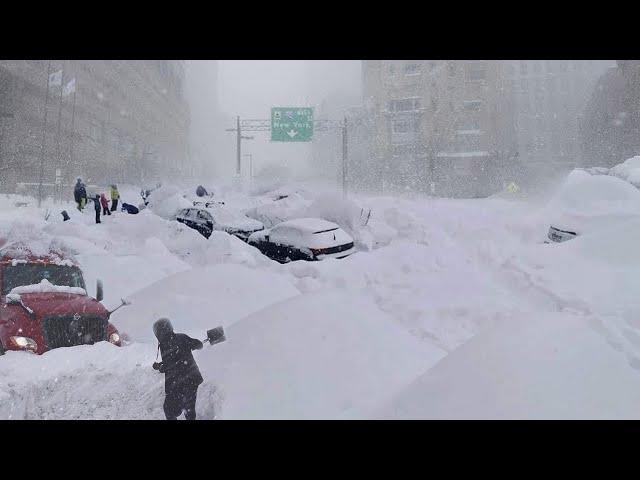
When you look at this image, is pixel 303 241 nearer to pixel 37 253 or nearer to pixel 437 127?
pixel 37 253

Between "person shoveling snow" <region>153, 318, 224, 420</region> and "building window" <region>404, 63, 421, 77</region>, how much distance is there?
16.2 metres

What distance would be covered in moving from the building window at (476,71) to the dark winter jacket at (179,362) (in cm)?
1253

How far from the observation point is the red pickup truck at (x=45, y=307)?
3461mm

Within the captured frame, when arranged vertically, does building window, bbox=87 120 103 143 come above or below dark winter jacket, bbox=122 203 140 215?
above

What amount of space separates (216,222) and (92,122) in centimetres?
1561

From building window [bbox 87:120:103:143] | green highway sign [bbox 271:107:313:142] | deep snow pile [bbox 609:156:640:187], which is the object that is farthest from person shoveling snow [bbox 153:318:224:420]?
building window [bbox 87:120:103:143]

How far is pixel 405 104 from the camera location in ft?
57.6

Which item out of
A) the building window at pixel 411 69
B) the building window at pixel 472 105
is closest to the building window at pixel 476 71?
the building window at pixel 472 105

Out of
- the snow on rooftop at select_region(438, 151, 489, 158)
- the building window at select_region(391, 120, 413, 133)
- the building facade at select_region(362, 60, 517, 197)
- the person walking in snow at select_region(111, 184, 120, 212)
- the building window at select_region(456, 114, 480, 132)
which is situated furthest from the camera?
the building window at select_region(391, 120, 413, 133)

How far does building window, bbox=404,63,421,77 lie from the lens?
1712 cm

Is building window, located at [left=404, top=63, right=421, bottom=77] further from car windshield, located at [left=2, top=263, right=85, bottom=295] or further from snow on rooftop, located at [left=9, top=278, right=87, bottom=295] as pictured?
snow on rooftop, located at [left=9, top=278, right=87, bottom=295]
